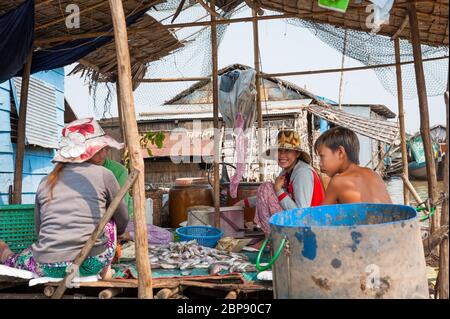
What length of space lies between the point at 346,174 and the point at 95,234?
73.2 inches

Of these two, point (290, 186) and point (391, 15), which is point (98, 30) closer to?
point (290, 186)

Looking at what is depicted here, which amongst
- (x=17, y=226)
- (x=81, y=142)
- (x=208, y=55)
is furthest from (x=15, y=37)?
(x=208, y=55)

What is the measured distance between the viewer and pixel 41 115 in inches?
309

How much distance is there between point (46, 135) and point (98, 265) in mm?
5359

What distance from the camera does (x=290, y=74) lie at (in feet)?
24.0

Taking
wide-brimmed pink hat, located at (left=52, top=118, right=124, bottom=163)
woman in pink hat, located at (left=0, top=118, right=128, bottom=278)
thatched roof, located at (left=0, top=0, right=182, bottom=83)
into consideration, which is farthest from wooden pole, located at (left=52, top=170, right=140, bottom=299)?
thatched roof, located at (left=0, top=0, right=182, bottom=83)

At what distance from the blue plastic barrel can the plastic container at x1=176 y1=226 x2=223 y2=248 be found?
270 cm

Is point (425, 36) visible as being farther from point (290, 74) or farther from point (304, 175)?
point (304, 175)

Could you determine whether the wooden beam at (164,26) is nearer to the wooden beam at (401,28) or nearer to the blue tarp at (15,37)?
the blue tarp at (15,37)

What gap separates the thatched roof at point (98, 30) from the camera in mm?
5352

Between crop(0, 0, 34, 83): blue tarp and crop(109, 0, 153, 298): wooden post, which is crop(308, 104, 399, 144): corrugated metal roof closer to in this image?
crop(0, 0, 34, 83): blue tarp

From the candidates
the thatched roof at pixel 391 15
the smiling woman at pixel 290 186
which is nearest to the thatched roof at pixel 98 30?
the thatched roof at pixel 391 15

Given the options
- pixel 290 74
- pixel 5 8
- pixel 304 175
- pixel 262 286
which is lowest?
pixel 262 286
